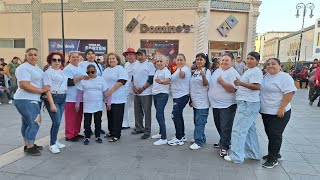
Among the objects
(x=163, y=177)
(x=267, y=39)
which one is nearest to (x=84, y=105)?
(x=163, y=177)

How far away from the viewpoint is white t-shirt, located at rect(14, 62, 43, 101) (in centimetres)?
402

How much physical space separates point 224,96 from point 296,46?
53110 mm

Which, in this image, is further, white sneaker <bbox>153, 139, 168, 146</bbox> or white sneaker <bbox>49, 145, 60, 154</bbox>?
white sneaker <bbox>153, 139, 168, 146</bbox>

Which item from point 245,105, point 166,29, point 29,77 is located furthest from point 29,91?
point 166,29

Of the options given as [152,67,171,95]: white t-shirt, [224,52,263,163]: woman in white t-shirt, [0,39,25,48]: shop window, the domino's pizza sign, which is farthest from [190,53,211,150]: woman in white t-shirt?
[0,39,25,48]: shop window

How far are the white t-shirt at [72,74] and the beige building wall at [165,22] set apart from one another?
12.8m

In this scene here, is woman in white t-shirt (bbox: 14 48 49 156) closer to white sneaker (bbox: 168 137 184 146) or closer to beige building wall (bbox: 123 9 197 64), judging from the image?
white sneaker (bbox: 168 137 184 146)

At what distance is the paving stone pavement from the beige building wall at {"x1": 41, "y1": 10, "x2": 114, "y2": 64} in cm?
1321

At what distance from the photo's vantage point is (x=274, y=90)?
3.92m

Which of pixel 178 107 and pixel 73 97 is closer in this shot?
pixel 178 107

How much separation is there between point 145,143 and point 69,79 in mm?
1814

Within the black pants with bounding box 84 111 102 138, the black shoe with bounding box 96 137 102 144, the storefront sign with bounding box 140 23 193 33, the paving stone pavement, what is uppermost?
the storefront sign with bounding box 140 23 193 33

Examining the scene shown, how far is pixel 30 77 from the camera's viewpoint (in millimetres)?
4094

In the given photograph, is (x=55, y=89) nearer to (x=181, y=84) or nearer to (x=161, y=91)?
(x=161, y=91)
